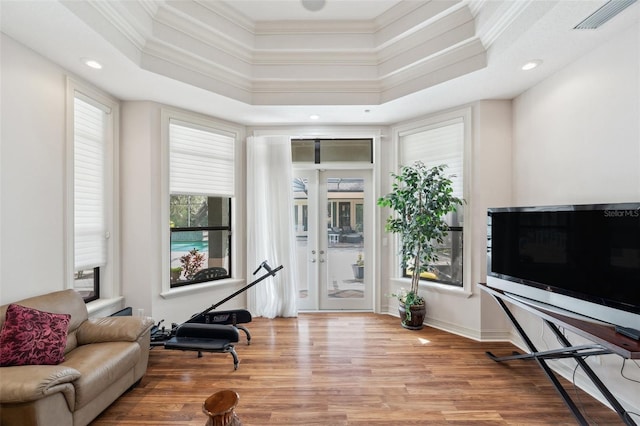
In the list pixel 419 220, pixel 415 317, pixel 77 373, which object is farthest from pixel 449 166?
pixel 77 373

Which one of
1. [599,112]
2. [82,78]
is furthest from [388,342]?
[82,78]

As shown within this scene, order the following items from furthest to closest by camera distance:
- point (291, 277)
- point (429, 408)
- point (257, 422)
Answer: point (291, 277)
point (429, 408)
point (257, 422)

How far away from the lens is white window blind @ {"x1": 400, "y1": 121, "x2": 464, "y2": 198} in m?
3.60

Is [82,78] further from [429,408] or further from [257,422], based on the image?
[429,408]

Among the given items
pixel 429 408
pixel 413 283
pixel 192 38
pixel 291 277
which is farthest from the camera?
pixel 291 277

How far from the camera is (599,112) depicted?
2.29 metres

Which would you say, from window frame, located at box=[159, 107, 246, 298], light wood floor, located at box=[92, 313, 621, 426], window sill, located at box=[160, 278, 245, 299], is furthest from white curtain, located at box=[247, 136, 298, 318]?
light wood floor, located at box=[92, 313, 621, 426]

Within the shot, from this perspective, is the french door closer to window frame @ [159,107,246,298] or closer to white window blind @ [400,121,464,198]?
white window blind @ [400,121,464,198]

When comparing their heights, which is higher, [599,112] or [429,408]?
[599,112]

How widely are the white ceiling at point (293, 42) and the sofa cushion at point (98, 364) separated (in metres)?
2.45

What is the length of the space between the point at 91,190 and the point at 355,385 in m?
3.38

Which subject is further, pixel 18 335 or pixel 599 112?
pixel 599 112

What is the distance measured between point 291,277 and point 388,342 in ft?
5.23

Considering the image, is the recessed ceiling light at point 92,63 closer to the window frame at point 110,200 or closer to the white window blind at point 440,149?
the window frame at point 110,200
